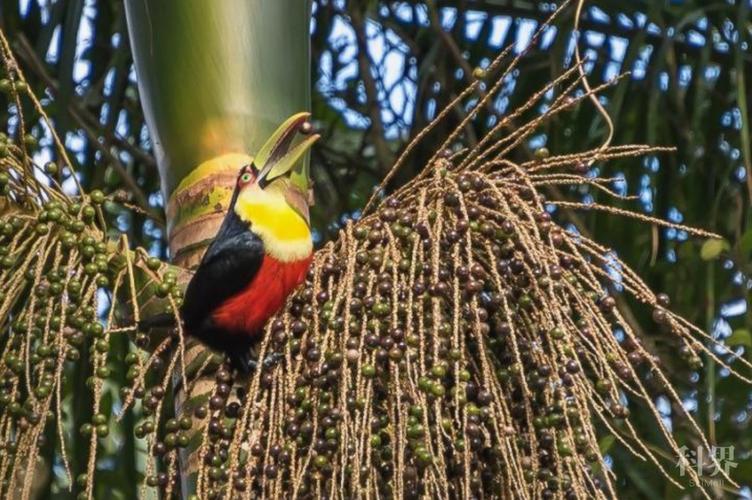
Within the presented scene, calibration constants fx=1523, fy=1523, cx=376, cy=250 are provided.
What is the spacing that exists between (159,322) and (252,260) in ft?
0.36

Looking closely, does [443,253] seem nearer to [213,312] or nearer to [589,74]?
[213,312]

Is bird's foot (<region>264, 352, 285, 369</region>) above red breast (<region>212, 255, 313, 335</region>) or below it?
below

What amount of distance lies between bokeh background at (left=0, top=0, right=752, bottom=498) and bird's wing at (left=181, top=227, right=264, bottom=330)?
0.36 metres

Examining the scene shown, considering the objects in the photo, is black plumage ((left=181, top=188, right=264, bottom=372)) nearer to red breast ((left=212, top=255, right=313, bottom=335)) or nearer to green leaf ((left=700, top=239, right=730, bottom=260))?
red breast ((left=212, top=255, right=313, bottom=335))

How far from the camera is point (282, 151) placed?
1.47 m

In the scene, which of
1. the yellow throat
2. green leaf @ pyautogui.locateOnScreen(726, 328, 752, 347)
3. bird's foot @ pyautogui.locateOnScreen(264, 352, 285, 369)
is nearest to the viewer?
bird's foot @ pyautogui.locateOnScreen(264, 352, 285, 369)

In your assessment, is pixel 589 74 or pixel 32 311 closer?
pixel 32 311

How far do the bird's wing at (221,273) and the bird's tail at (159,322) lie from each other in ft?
0.04

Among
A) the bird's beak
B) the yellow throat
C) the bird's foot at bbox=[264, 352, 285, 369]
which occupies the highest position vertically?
the bird's beak

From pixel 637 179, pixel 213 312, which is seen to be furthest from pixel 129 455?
pixel 637 179

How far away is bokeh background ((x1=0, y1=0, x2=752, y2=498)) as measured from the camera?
191 cm

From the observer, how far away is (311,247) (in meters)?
1.42

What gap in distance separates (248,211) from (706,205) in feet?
2.73

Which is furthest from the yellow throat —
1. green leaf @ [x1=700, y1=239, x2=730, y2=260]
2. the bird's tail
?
green leaf @ [x1=700, y1=239, x2=730, y2=260]
